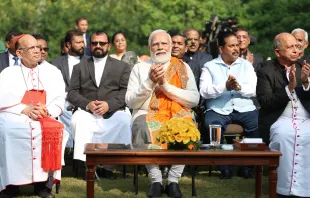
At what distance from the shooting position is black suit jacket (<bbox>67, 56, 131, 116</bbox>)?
11844 millimetres

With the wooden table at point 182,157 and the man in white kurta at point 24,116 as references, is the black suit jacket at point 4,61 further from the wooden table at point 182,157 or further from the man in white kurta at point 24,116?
the wooden table at point 182,157

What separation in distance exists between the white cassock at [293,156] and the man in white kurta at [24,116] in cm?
273

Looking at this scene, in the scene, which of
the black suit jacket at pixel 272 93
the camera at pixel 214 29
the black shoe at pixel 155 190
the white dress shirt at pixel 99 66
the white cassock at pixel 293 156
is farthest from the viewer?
the camera at pixel 214 29

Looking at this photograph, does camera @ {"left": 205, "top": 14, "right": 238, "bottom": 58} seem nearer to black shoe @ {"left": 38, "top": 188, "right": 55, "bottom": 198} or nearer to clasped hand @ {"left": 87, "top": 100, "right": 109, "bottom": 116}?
clasped hand @ {"left": 87, "top": 100, "right": 109, "bottom": 116}

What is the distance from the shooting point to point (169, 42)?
1078 centimetres

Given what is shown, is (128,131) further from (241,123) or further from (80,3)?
(80,3)

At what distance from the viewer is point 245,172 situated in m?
11.7

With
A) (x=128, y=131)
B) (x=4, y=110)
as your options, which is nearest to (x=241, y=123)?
(x=128, y=131)

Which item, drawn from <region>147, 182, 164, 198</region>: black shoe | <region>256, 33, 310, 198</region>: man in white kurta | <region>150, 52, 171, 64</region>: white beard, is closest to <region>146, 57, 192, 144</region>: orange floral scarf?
<region>150, 52, 171, 64</region>: white beard

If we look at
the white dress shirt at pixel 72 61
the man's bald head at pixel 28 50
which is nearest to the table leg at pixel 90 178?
the man's bald head at pixel 28 50

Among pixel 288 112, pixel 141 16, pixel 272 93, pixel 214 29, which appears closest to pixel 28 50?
pixel 272 93

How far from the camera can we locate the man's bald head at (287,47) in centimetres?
1045

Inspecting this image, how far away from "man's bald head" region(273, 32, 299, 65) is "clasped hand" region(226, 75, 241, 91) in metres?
0.85

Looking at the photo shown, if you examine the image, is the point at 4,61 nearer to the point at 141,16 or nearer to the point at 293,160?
the point at 293,160
